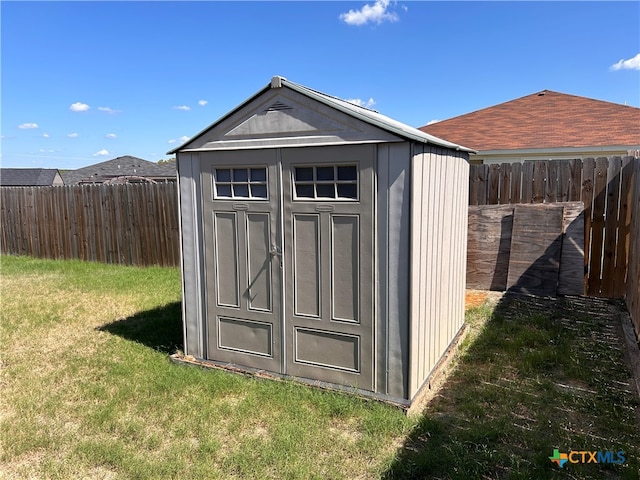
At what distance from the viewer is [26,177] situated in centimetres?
3209

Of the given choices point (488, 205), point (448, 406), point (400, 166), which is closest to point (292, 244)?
point (400, 166)

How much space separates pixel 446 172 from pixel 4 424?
4142 millimetres

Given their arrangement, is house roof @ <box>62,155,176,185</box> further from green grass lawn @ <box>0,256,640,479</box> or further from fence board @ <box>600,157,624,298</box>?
fence board @ <box>600,157,624,298</box>

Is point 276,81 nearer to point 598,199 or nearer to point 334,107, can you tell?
point 334,107

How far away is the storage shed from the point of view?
3480 mm

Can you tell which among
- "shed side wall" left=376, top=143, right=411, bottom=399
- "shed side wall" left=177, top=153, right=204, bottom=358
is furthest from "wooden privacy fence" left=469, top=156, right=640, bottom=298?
"shed side wall" left=177, top=153, right=204, bottom=358

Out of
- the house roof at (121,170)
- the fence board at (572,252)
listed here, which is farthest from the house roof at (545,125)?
the house roof at (121,170)

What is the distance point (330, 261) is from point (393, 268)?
0.53 m

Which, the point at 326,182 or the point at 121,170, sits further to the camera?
the point at 121,170

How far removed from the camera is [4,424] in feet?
11.3

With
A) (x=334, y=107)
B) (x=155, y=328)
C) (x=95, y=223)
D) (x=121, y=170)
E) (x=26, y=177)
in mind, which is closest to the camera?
(x=334, y=107)

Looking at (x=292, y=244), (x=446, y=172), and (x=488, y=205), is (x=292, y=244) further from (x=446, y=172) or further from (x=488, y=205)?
(x=488, y=205)

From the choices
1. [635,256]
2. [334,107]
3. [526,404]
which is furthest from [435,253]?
[635,256]

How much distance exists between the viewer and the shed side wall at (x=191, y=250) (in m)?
4.29
